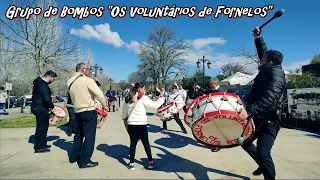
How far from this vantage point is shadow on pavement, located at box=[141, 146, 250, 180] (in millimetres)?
4168

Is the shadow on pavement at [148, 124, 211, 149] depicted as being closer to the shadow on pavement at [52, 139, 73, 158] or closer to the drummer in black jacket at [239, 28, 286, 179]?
the shadow on pavement at [52, 139, 73, 158]

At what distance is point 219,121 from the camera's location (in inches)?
139

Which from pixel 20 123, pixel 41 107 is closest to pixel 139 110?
pixel 41 107

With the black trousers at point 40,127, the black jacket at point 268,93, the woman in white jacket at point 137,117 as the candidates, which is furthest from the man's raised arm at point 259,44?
the black trousers at point 40,127

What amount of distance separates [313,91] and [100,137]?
792cm

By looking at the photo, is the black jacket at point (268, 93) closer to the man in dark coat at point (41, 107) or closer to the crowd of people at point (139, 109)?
the crowd of people at point (139, 109)

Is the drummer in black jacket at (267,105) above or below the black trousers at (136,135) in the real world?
above

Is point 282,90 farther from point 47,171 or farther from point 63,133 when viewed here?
point 63,133

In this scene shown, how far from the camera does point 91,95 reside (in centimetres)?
483

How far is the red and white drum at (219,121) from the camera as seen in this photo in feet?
11.2

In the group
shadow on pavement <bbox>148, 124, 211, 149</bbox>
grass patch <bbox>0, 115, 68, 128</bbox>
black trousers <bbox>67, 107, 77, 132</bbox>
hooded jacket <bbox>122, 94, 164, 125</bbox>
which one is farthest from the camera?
grass patch <bbox>0, 115, 68, 128</bbox>

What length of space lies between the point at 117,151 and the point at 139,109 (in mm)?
1942

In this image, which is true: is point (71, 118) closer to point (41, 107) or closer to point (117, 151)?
point (41, 107)

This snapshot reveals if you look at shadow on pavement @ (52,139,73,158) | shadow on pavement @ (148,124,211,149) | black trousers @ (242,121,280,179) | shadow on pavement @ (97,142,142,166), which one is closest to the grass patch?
shadow on pavement @ (52,139,73,158)
